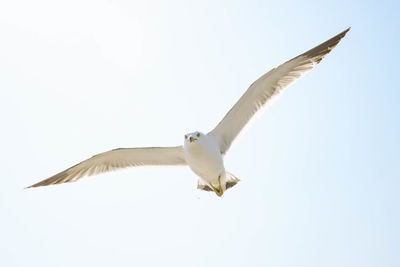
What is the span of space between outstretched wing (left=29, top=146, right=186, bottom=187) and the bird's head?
617 millimetres

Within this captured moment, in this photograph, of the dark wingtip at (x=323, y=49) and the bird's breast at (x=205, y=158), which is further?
the dark wingtip at (x=323, y=49)

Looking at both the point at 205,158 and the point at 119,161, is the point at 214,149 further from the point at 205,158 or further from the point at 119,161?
the point at 119,161

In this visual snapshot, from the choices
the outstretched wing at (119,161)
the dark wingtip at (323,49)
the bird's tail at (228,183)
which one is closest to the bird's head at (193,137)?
the outstretched wing at (119,161)

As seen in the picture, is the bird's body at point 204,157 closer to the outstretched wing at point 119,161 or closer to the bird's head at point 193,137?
the bird's head at point 193,137

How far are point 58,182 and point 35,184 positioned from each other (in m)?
0.44

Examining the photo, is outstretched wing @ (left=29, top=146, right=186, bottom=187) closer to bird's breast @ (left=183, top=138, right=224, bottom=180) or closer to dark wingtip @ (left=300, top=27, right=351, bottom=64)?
A: bird's breast @ (left=183, top=138, right=224, bottom=180)

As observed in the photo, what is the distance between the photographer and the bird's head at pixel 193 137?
948cm

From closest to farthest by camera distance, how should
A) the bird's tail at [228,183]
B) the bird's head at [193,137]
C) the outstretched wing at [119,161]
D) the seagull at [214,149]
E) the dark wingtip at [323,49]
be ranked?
the bird's head at [193,137] < the seagull at [214,149] < the dark wingtip at [323,49] < the outstretched wing at [119,161] < the bird's tail at [228,183]

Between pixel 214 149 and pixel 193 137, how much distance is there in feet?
1.65

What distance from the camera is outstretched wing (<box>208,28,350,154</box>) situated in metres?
9.73

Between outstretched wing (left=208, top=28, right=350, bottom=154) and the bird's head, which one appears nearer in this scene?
the bird's head

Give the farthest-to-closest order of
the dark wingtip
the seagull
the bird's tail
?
1. the bird's tail
2. the dark wingtip
3. the seagull

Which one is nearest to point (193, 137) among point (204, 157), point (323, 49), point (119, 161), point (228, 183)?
point (204, 157)

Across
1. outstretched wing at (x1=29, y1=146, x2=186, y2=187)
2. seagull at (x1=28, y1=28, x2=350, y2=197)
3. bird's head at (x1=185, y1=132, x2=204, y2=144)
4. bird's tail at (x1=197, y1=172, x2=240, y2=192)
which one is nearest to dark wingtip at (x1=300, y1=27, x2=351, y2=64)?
seagull at (x1=28, y1=28, x2=350, y2=197)
